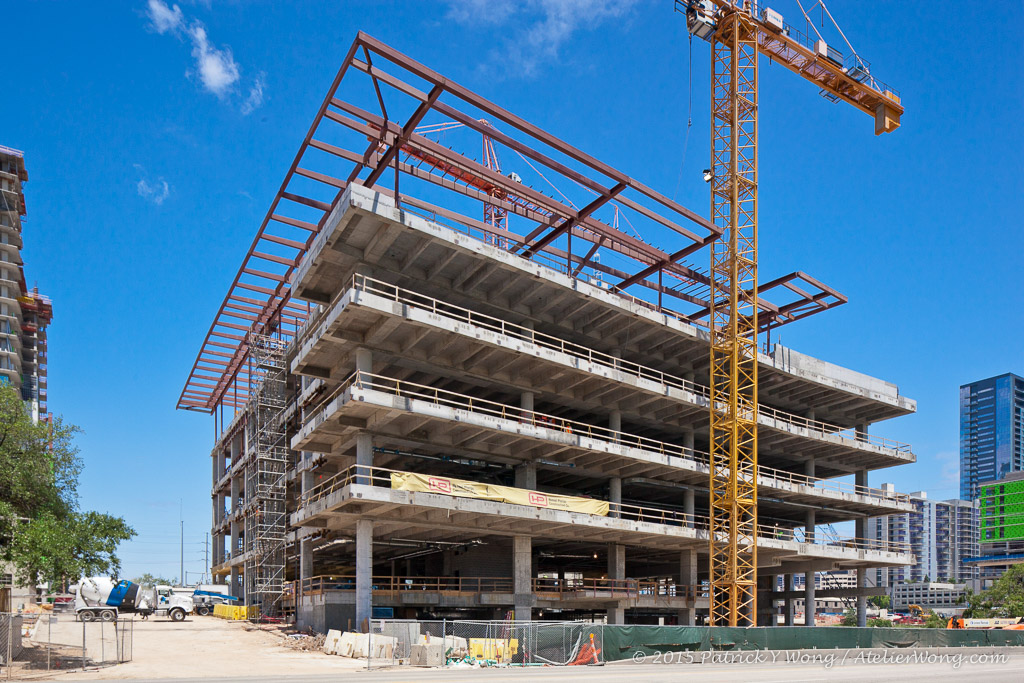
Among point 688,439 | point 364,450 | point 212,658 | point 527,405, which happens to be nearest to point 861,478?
point 688,439

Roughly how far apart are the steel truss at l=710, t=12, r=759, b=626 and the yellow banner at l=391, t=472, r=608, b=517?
9.78m

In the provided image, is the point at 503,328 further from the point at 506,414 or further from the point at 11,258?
the point at 11,258

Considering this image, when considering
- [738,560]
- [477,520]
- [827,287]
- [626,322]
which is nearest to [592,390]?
[626,322]

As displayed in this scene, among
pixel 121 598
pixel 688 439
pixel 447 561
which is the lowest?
pixel 121 598

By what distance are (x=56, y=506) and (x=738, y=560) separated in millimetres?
33163

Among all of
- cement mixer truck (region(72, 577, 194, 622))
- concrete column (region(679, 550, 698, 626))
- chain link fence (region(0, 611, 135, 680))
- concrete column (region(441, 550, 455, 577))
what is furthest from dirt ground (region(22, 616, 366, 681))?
concrete column (region(679, 550, 698, 626))

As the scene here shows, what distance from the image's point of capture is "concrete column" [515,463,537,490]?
39688 millimetres

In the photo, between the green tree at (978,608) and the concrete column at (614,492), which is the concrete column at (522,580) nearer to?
the concrete column at (614,492)

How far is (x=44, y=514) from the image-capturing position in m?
25.5

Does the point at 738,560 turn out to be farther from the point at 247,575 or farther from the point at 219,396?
the point at 219,396

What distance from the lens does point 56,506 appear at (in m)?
28.2

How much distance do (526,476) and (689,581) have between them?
13.2m

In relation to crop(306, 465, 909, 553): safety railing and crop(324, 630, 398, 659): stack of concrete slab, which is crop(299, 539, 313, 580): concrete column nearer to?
crop(306, 465, 909, 553): safety railing

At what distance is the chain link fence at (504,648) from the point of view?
2530 centimetres
